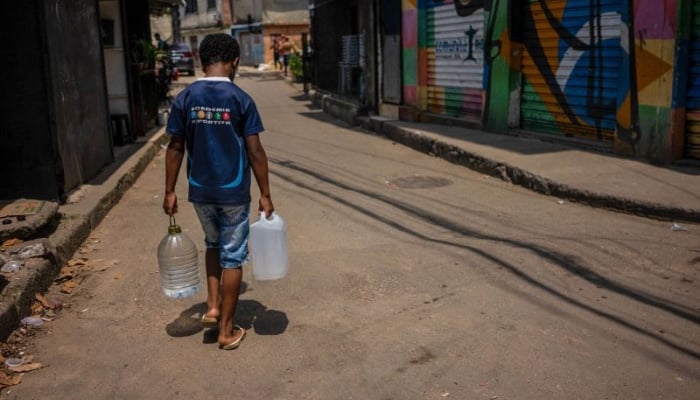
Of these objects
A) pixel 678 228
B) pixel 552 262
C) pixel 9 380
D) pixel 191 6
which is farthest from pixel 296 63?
pixel 191 6

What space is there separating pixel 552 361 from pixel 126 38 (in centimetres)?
986

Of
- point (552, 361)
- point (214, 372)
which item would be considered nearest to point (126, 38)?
point (214, 372)

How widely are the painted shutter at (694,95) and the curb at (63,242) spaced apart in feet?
22.0

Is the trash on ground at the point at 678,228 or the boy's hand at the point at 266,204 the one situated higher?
the boy's hand at the point at 266,204

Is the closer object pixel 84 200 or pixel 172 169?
pixel 172 169

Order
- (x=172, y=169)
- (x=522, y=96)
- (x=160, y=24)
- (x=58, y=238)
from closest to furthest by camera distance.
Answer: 1. (x=172, y=169)
2. (x=58, y=238)
3. (x=522, y=96)
4. (x=160, y=24)

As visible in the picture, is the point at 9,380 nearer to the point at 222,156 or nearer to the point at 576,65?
the point at 222,156

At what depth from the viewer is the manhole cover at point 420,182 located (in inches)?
342

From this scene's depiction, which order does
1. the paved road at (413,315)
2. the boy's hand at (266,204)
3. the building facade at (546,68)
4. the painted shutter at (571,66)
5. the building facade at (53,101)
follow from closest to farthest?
the paved road at (413,315) < the boy's hand at (266,204) < the building facade at (53,101) < the building facade at (546,68) < the painted shutter at (571,66)

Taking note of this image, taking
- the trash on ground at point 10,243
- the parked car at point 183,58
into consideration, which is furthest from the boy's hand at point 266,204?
the parked car at point 183,58

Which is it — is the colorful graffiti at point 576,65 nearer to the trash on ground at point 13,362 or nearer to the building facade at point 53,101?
the building facade at point 53,101

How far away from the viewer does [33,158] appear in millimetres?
6691

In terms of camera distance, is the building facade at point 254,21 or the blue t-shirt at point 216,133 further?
the building facade at point 254,21

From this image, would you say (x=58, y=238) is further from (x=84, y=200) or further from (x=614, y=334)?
(x=614, y=334)
